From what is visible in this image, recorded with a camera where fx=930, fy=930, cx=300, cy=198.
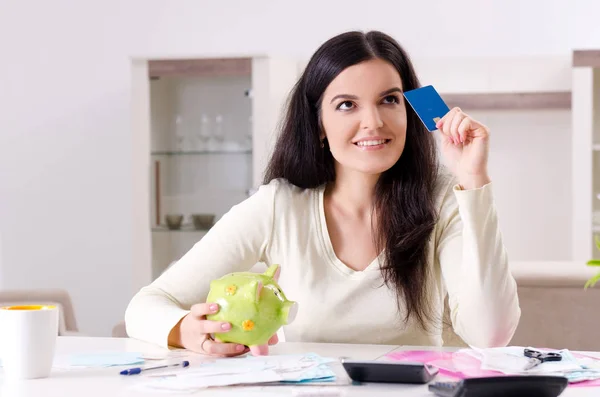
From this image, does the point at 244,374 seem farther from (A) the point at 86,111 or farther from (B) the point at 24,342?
(A) the point at 86,111

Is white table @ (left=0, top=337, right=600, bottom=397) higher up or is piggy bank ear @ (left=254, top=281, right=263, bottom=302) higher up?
piggy bank ear @ (left=254, top=281, right=263, bottom=302)

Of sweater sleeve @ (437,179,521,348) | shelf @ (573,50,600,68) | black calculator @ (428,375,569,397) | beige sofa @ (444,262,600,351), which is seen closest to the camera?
black calculator @ (428,375,569,397)

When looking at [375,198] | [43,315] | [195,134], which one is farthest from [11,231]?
[43,315]

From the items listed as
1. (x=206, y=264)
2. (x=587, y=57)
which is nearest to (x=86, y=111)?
(x=587, y=57)

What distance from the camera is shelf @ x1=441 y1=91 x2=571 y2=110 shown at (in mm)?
4801

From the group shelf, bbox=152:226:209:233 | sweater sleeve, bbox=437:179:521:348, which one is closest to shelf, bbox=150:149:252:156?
shelf, bbox=152:226:209:233

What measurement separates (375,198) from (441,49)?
3.03m

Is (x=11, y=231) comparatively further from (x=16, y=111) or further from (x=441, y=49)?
(x=441, y=49)

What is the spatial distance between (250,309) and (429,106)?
53 centimetres

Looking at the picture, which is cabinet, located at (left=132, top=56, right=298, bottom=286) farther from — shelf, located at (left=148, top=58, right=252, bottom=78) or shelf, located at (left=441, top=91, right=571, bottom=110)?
shelf, located at (left=441, top=91, right=571, bottom=110)

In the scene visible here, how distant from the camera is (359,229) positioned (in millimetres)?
2045

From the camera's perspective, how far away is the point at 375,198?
2.07 meters

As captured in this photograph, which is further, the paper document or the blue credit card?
the blue credit card

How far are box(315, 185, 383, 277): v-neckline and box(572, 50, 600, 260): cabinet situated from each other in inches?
109
